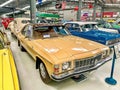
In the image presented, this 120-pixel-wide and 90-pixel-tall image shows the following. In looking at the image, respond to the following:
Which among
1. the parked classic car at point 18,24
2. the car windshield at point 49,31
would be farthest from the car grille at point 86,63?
the parked classic car at point 18,24

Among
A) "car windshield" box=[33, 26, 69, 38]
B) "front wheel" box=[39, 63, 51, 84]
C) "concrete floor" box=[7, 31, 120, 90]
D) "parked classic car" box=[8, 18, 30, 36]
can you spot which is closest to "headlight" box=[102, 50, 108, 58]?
"concrete floor" box=[7, 31, 120, 90]

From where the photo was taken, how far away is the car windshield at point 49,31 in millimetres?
4098

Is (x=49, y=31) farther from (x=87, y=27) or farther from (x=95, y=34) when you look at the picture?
(x=87, y=27)

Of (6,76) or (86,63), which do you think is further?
(86,63)

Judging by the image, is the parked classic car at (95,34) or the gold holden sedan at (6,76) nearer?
the gold holden sedan at (6,76)

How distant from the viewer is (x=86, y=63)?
2855mm

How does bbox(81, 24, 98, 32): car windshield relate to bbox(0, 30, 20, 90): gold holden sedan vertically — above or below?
above

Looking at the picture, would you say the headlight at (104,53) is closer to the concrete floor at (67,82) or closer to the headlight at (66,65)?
the concrete floor at (67,82)

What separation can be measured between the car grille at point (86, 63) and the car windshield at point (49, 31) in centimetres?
177

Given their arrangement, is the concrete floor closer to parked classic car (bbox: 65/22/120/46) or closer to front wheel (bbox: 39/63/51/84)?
front wheel (bbox: 39/63/51/84)

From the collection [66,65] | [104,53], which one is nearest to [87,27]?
[104,53]

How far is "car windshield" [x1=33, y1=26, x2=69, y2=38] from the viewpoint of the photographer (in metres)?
4.10

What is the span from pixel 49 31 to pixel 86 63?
2085 millimetres

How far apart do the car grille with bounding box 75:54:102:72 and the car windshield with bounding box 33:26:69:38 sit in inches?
69.7
